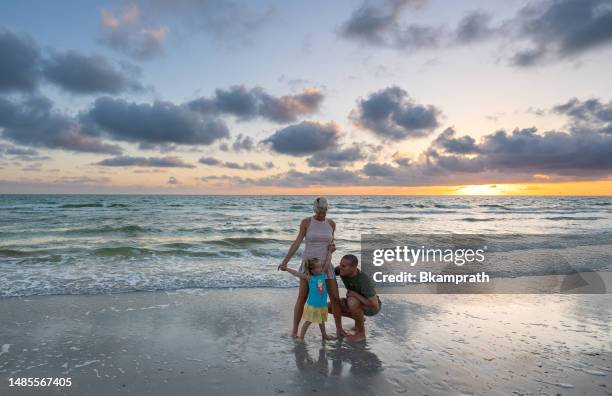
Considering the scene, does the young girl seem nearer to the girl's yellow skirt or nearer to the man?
the girl's yellow skirt

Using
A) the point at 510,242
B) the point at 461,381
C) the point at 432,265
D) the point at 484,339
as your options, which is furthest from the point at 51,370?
the point at 510,242

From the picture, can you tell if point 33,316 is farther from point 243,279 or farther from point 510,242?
point 510,242

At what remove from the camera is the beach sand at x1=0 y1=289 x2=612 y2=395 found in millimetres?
4398

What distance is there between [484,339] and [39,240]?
19952 mm

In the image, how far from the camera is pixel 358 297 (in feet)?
19.9

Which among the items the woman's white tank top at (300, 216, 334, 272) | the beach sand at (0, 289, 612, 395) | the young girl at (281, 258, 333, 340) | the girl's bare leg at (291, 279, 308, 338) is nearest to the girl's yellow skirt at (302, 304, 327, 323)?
the young girl at (281, 258, 333, 340)

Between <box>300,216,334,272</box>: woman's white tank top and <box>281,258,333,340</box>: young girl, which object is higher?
<box>300,216,334,272</box>: woman's white tank top

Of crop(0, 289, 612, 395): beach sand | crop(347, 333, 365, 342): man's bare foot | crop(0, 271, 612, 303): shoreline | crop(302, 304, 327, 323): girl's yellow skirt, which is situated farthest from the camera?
crop(0, 271, 612, 303): shoreline

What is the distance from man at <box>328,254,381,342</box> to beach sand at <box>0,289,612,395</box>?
28 centimetres

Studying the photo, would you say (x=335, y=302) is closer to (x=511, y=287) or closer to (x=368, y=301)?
(x=368, y=301)

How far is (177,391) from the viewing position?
13.9 feet

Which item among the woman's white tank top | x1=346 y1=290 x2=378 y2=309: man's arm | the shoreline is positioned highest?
the woman's white tank top

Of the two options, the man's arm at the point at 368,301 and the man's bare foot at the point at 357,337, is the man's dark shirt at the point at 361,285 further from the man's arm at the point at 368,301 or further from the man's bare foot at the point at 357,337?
the man's bare foot at the point at 357,337

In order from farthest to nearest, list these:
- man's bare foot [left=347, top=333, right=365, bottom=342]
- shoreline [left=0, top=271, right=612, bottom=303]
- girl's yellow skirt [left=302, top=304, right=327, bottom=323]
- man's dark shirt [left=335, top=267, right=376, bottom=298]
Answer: shoreline [left=0, top=271, right=612, bottom=303] < man's dark shirt [left=335, top=267, right=376, bottom=298] < man's bare foot [left=347, top=333, right=365, bottom=342] < girl's yellow skirt [left=302, top=304, right=327, bottom=323]
